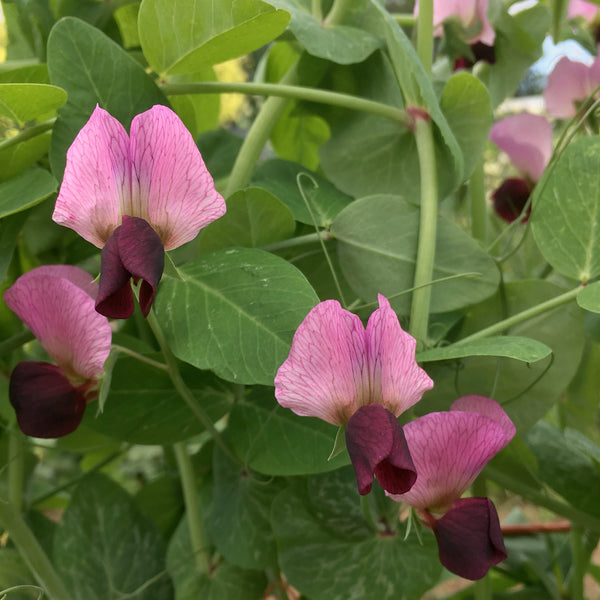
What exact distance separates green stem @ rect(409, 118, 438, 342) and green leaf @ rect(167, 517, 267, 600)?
25 cm

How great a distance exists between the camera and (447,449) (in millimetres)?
324

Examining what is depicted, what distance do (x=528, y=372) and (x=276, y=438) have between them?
16cm

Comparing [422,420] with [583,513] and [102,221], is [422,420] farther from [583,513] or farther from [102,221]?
[583,513]

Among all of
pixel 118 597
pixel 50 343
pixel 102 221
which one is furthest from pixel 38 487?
pixel 102 221

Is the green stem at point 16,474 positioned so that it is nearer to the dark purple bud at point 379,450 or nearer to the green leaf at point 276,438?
the green leaf at point 276,438

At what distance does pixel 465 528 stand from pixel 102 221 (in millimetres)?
210

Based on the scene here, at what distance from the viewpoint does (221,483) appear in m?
0.50

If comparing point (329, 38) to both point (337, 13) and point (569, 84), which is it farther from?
point (569, 84)

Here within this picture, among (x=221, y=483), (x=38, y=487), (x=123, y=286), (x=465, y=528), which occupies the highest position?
(x=123, y=286)

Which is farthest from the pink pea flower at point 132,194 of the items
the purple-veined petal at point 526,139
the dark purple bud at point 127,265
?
the purple-veined petal at point 526,139

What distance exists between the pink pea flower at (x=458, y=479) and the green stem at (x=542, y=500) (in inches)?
6.4

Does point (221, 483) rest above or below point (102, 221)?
below

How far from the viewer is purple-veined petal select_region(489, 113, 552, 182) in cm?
55

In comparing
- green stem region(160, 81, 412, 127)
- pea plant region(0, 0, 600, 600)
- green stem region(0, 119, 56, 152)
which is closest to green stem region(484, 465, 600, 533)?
pea plant region(0, 0, 600, 600)
